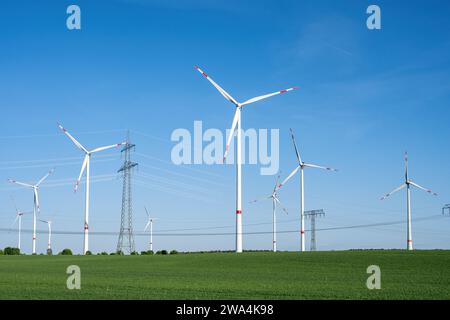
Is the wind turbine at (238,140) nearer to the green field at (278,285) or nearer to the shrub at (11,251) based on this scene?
the green field at (278,285)

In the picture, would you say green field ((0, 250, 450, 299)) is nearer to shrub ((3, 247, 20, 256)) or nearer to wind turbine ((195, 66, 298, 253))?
wind turbine ((195, 66, 298, 253))

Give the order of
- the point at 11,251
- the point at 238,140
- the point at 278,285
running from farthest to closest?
1. the point at 11,251
2. the point at 238,140
3. the point at 278,285

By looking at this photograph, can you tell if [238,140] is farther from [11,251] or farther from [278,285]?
[11,251]

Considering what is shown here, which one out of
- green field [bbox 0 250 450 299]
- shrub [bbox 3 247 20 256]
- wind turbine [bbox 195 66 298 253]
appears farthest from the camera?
shrub [bbox 3 247 20 256]

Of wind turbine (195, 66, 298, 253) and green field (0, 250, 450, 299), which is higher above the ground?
wind turbine (195, 66, 298, 253)

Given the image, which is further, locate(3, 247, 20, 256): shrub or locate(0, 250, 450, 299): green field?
locate(3, 247, 20, 256): shrub

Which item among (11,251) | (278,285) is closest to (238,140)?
(278,285)

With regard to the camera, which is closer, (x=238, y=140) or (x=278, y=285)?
(x=278, y=285)

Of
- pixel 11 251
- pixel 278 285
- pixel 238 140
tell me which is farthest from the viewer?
pixel 11 251

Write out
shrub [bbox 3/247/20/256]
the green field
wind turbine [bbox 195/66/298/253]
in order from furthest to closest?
1. shrub [bbox 3/247/20/256]
2. wind turbine [bbox 195/66/298/253]
3. the green field

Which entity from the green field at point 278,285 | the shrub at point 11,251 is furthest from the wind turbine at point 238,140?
the shrub at point 11,251

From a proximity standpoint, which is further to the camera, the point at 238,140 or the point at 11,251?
the point at 11,251

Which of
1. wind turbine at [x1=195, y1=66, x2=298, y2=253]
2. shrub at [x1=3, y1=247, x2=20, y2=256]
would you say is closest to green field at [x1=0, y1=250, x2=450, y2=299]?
wind turbine at [x1=195, y1=66, x2=298, y2=253]
